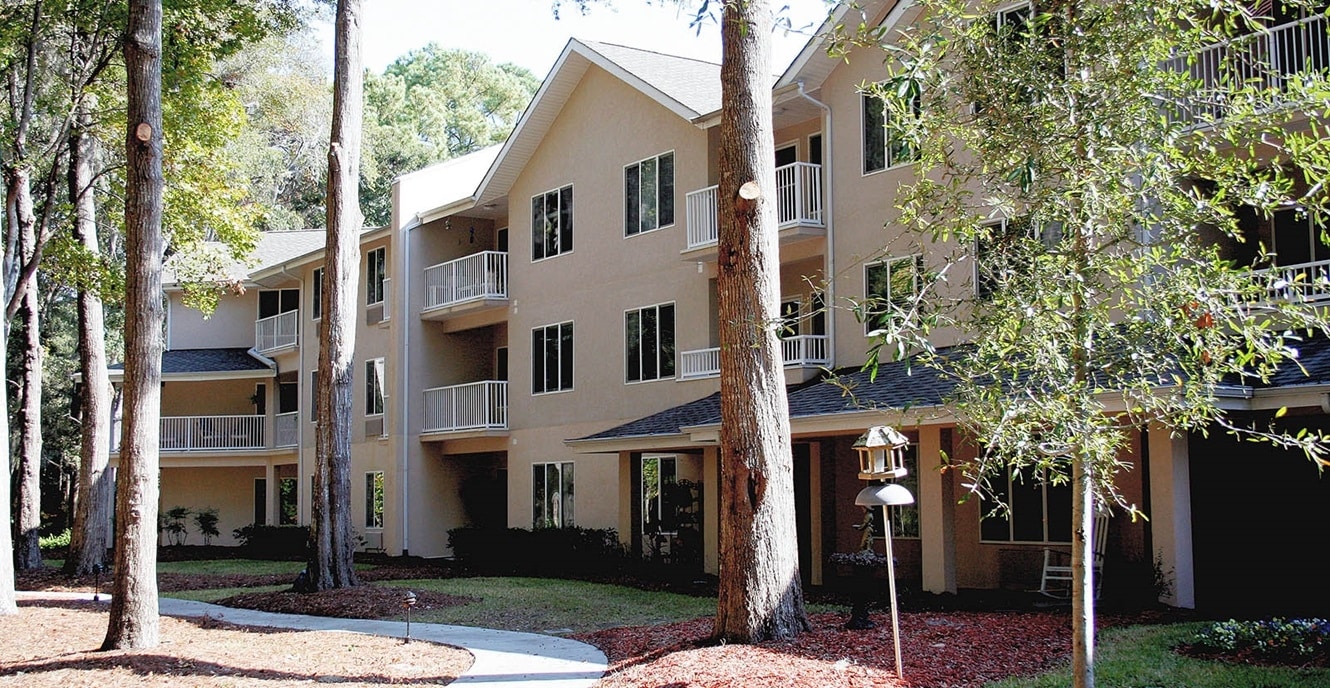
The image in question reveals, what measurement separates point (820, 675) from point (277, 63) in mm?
29322

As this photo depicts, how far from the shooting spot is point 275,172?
4006cm

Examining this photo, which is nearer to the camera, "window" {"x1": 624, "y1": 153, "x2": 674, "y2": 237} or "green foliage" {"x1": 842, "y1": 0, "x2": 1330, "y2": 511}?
"green foliage" {"x1": 842, "y1": 0, "x2": 1330, "y2": 511}

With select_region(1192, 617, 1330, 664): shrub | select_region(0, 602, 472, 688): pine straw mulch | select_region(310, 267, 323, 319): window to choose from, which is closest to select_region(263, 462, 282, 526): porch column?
select_region(310, 267, 323, 319): window

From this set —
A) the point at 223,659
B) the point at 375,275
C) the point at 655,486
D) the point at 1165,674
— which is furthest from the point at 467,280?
the point at 1165,674

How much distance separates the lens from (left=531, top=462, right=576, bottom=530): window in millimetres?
24969

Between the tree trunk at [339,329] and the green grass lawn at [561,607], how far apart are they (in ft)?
6.31

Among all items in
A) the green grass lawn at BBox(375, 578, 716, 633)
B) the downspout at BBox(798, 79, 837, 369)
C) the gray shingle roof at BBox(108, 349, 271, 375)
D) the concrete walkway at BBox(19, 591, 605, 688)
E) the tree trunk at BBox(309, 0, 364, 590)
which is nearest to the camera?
the concrete walkway at BBox(19, 591, 605, 688)

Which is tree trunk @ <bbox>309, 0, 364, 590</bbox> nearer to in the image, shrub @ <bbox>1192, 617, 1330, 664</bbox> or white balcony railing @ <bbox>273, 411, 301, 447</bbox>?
shrub @ <bbox>1192, 617, 1330, 664</bbox>

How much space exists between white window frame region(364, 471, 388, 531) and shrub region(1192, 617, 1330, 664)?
22608 mm

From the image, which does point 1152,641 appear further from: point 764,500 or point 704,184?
point 704,184

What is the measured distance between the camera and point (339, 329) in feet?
61.2

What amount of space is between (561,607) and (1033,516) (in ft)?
21.6

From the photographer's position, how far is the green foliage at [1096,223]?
647 centimetres

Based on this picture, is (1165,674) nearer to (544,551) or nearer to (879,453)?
(879,453)
